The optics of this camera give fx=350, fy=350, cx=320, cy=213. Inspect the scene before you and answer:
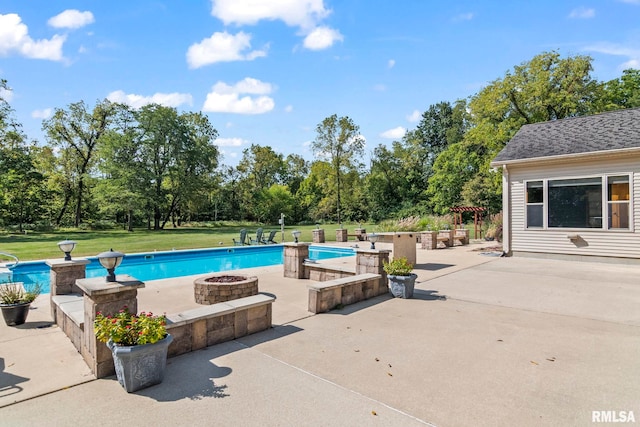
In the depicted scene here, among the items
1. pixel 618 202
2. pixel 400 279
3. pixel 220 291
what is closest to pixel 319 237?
pixel 400 279

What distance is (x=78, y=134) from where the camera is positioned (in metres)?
29.1

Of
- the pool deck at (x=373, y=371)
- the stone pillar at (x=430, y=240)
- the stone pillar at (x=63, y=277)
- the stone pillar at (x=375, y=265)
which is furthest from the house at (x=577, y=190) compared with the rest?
the stone pillar at (x=63, y=277)

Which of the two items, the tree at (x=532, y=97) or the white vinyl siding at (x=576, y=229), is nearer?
the white vinyl siding at (x=576, y=229)

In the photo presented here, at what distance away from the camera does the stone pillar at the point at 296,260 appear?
8.10m

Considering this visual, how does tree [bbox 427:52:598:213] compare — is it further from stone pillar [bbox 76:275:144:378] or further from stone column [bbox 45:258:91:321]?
stone pillar [bbox 76:275:144:378]

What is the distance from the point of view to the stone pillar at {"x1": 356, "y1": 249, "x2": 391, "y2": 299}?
643 centimetres

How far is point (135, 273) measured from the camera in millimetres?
11039

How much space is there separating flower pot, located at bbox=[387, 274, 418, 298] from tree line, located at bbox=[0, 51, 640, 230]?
1533cm

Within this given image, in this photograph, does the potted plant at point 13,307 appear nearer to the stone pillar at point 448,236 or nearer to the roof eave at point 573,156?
the roof eave at point 573,156

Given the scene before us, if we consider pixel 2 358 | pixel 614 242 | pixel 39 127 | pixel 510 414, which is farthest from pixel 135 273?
pixel 39 127

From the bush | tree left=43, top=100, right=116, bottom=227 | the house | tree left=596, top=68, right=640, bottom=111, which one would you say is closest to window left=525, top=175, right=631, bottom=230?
the house

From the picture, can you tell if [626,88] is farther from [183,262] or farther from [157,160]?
[157,160]

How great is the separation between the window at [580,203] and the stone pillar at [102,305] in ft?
38.9

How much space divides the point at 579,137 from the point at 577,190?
6.08 ft
